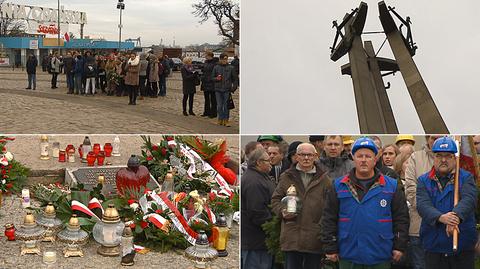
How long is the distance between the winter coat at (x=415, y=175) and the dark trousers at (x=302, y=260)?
62 centimetres

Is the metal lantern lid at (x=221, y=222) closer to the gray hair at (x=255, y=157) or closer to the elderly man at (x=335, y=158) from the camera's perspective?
the gray hair at (x=255, y=157)

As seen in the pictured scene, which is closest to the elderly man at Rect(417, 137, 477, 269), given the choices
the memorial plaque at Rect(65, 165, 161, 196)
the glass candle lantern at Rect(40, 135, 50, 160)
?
the memorial plaque at Rect(65, 165, 161, 196)

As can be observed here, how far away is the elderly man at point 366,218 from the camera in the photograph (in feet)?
10.4

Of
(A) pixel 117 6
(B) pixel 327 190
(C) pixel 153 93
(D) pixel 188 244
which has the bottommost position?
(D) pixel 188 244

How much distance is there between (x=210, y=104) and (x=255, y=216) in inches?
222

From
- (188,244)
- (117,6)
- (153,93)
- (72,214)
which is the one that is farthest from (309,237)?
(117,6)

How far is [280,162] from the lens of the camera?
4332 millimetres

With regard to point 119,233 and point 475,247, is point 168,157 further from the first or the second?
point 475,247

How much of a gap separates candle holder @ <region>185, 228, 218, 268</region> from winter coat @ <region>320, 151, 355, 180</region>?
116 cm

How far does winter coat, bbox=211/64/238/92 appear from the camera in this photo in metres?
8.33

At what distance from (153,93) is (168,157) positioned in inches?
251

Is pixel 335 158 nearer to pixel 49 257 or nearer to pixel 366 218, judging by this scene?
pixel 366 218

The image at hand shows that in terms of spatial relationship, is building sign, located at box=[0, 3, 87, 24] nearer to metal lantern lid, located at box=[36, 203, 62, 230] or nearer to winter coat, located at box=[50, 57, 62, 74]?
winter coat, located at box=[50, 57, 62, 74]

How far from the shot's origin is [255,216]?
12.9 feet
